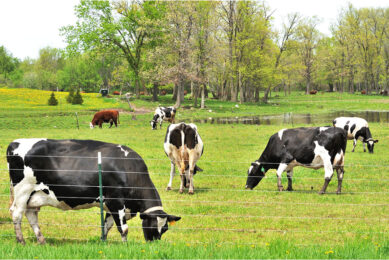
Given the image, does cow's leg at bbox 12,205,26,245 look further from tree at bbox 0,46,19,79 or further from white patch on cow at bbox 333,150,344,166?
tree at bbox 0,46,19,79

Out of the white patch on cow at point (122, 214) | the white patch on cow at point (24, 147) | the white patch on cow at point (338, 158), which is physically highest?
the white patch on cow at point (24, 147)

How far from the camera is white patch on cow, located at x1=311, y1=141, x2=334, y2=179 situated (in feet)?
42.1

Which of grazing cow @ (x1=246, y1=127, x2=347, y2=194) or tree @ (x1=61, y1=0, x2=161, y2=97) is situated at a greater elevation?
tree @ (x1=61, y1=0, x2=161, y2=97)

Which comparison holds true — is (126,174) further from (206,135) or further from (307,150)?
(206,135)

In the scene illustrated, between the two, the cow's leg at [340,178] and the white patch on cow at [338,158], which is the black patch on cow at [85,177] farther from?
the white patch on cow at [338,158]

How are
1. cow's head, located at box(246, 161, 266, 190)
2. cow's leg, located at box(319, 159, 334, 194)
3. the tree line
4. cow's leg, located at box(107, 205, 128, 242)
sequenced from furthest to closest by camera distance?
the tree line → cow's head, located at box(246, 161, 266, 190) → cow's leg, located at box(319, 159, 334, 194) → cow's leg, located at box(107, 205, 128, 242)

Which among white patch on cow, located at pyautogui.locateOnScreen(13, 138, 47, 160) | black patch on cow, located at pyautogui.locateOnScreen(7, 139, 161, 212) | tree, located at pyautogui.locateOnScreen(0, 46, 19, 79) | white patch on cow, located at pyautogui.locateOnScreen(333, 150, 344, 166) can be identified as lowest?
white patch on cow, located at pyautogui.locateOnScreen(333, 150, 344, 166)

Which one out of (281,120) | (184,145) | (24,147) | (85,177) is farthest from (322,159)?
(281,120)

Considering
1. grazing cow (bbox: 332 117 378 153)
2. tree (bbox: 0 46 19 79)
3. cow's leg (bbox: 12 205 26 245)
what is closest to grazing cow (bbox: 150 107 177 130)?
grazing cow (bbox: 332 117 378 153)

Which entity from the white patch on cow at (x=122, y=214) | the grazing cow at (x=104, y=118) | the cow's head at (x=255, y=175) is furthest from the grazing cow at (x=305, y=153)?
the grazing cow at (x=104, y=118)

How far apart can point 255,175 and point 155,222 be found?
665 cm

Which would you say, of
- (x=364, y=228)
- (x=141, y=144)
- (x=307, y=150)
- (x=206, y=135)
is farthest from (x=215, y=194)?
(x=206, y=135)

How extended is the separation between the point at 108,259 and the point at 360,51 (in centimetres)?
9488

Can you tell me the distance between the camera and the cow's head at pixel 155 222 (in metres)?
7.70
